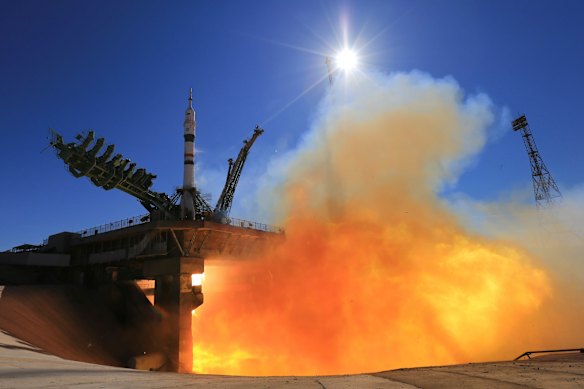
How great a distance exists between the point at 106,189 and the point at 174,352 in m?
21.6

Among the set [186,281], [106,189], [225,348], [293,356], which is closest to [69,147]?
[106,189]

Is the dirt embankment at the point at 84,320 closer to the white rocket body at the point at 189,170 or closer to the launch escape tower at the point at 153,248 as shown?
the launch escape tower at the point at 153,248

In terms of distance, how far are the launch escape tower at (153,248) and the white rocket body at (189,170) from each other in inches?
5.4

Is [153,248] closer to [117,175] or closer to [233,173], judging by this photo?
[117,175]

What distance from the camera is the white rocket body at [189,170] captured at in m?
54.0

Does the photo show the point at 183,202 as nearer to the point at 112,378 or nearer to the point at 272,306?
the point at 272,306

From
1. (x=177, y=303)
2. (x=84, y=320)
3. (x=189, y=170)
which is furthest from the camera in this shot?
(x=189, y=170)

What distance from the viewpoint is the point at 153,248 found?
46625mm

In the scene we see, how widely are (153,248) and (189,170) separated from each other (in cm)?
1307

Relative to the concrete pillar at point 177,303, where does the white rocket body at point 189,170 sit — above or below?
above

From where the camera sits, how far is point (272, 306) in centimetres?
5106

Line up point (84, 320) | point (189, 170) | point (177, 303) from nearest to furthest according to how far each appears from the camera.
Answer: point (177, 303)
point (84, 320)
point (189, 170)

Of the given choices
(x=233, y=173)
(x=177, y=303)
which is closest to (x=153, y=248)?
(x=177, y=303)

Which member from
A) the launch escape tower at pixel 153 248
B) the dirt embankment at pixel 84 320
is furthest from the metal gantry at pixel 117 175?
the dirt embankment at pixel 84 320
